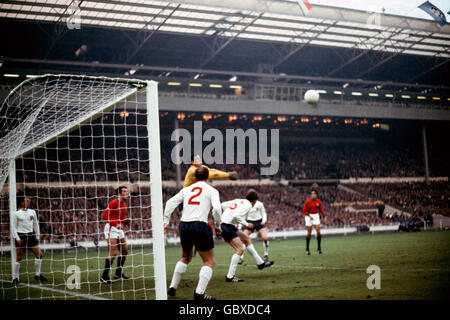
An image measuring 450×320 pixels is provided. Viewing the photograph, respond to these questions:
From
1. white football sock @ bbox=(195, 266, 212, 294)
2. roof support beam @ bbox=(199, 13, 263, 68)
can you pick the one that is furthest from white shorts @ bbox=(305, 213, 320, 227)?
roof support beam @ bbox=(199, 13, 263, 68)

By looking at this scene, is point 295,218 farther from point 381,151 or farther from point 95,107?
point 95,107

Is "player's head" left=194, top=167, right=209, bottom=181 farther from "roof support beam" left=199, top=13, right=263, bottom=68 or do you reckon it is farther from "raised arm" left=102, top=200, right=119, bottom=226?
"roof support beam" left=199, top=13, right=263, bottom=68

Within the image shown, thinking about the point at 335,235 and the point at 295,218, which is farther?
the point at 295,218

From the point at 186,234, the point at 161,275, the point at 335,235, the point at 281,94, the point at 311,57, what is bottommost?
the point at 335,235

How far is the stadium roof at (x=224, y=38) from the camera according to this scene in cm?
3328

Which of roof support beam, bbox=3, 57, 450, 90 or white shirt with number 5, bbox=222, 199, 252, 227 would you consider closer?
white shirt with number 5, bbox=222, 199, 252, 227

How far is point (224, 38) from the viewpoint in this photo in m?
40.1

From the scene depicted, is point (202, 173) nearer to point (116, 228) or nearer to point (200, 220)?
point (200, 220)

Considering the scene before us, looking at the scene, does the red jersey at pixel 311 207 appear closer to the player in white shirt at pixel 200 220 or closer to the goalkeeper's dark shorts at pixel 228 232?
the goalkeeper's dark shorts at pixel 228 232

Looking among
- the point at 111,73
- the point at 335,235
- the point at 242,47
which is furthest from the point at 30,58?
the point at 335,235

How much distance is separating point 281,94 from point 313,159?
25.0 feet

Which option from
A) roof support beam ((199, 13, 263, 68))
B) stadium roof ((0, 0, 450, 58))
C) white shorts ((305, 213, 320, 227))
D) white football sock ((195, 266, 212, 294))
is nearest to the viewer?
white football sock ((195, 266, 212, 294))

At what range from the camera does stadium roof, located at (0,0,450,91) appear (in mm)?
33281

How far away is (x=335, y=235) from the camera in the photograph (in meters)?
32.5
